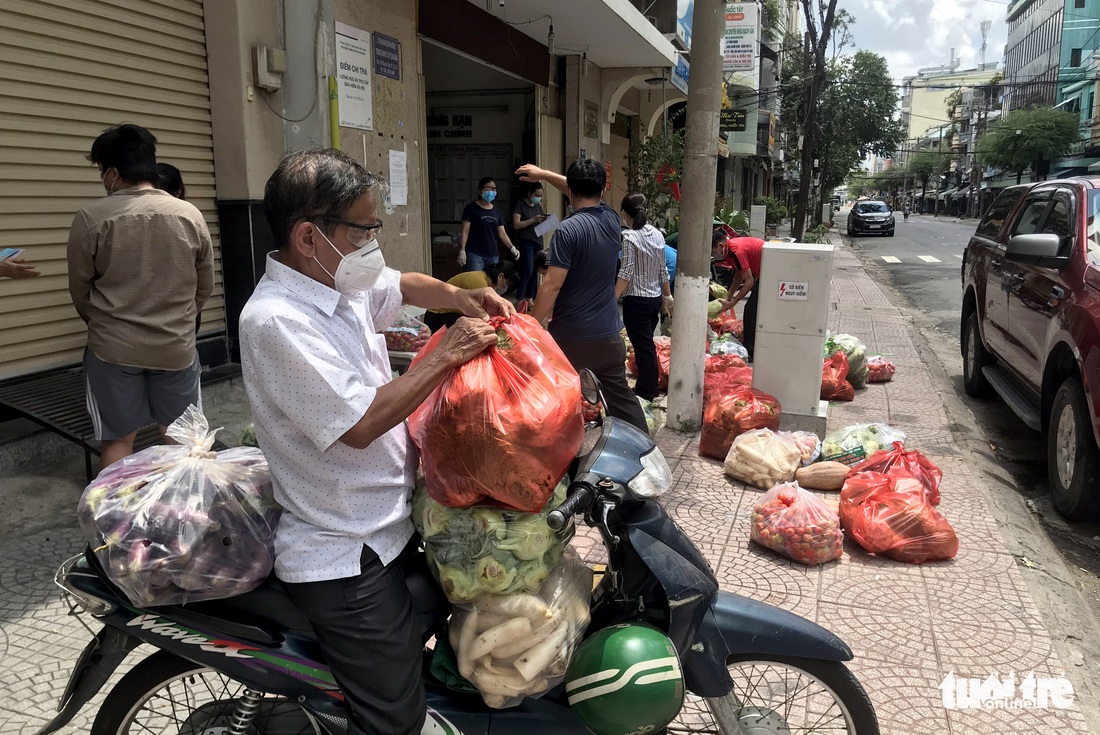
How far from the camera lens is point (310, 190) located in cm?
189

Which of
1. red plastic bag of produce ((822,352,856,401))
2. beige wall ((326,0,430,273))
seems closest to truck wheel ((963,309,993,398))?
red plastic bag of produce ((822,352,856,401))

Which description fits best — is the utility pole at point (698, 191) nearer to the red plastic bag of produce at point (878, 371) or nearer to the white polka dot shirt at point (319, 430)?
the red plastic bag of produce at point (878, 371)

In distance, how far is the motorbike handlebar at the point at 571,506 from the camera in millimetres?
1893

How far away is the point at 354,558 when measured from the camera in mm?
1922

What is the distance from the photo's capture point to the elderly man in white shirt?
1.82 m

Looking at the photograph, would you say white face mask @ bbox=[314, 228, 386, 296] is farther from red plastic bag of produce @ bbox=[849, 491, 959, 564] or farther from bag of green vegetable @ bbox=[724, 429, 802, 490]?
bag of green vegetable @ bbox=[724, 429, 802, 490]

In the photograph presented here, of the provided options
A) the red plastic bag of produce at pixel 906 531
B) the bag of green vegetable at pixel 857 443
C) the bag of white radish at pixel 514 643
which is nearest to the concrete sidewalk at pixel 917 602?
the red plastic bag of produce at pixel 906 531

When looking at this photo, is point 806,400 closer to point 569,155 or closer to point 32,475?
point 32,475

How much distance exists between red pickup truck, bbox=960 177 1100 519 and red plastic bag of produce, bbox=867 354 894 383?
1087 millimetres

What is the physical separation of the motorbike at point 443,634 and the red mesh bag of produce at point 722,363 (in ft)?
16.0

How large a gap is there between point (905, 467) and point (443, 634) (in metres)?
3.41

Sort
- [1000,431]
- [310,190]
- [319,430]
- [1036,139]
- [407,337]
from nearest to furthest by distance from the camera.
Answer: [319,430] < [310,190] < [407,337] < [1000,431] < [1036,139]

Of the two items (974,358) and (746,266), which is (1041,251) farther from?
(974,358)

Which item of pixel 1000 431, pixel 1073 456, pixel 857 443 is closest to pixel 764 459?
pixel 857 443
